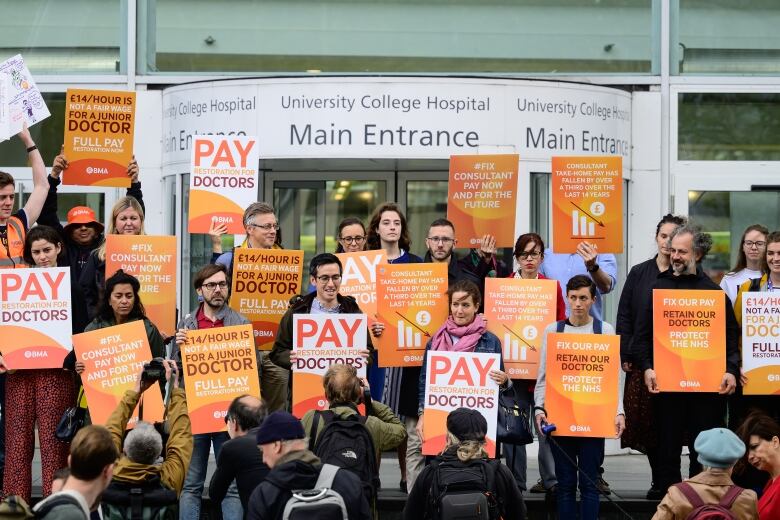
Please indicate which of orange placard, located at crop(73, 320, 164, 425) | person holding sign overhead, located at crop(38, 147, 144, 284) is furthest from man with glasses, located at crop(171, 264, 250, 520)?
person holding sign overhead, located at crop(38, 147, 144, 284)

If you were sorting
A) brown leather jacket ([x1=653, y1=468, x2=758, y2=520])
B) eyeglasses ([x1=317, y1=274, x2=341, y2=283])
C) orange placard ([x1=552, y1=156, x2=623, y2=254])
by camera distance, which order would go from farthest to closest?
orange placard ([x1=552, y1=156, x2=623, y2=254])
eyeglasses ([x1=317, y1=274, x2=341, y2=283])
brown leather jacket ([x1=653, y1=468, x2=758, y2=520])

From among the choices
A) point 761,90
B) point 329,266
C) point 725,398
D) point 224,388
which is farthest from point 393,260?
point 761,90

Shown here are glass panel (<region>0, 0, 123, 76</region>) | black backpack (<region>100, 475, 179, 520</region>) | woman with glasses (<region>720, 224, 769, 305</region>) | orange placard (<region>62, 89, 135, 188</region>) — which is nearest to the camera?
black backpack (<region>100, 475, 179, 520</region>)

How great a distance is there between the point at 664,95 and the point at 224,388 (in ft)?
20.4

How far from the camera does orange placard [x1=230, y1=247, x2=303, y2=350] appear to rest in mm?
10180

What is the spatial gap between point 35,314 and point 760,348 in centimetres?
493

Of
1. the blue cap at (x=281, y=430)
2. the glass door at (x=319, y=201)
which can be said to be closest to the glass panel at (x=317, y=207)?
the glass door at (x=319, y=201)

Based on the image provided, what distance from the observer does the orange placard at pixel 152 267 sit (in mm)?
10227

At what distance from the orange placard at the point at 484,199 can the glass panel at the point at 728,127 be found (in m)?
3.41

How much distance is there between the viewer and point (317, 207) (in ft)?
44.6

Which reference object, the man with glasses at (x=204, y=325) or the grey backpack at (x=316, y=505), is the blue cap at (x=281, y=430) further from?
the man with glasses at (x=204, y=325)

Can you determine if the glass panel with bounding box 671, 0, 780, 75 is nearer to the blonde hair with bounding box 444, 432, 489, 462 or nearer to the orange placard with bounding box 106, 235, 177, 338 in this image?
the orange placard with bounding box 106, 235, 177, 338

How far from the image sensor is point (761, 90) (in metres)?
13.9

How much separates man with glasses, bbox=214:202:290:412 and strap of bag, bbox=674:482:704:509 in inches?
146
